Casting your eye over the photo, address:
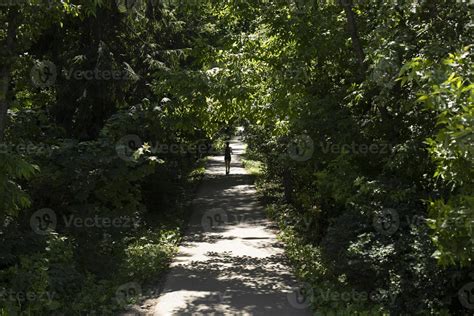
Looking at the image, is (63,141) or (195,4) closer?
(63,141)

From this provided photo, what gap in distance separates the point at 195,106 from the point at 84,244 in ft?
12.6

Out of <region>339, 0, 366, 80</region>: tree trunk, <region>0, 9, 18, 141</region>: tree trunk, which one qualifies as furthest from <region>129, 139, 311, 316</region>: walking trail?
<region>339, 0, 366, 80</region>: tree trunk

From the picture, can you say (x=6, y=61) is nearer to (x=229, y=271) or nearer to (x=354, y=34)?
(x=229, y=271)

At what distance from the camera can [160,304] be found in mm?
8938

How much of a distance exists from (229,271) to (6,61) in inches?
241

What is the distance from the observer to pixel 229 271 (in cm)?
1134

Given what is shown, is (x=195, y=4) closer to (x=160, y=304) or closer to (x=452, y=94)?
(x=160, y=304)

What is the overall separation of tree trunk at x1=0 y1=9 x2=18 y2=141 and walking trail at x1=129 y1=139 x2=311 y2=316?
158 inches

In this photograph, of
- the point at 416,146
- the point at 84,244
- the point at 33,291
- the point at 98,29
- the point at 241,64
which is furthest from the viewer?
the point at 98,29

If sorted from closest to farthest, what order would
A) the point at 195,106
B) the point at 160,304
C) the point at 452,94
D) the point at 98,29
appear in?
the point at 452,94 < the point at 160,304 < the point at 195,106 < the point at 98,29

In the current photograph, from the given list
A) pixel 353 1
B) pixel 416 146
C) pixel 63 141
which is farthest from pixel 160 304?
pixel 353 1

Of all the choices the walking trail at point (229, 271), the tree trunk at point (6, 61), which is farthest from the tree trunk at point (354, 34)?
the tree trunk at point (6, 61)

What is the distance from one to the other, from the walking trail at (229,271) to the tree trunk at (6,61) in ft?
13.2

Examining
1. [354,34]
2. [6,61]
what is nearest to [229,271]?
[354,34]
